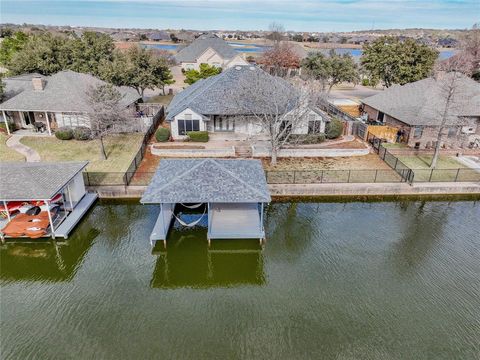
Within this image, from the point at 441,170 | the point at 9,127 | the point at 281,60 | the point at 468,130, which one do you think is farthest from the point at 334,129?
the point at 281,60

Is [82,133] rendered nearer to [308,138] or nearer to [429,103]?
[308,138]

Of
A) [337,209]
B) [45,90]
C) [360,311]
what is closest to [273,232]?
[337,209]

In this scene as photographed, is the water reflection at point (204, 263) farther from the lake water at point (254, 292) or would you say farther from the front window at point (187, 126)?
the front window at point (187, 126)

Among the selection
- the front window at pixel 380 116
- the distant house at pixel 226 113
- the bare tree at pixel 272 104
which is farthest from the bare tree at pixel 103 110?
the front window at pixel 380 116

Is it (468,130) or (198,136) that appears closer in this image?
(198,136)

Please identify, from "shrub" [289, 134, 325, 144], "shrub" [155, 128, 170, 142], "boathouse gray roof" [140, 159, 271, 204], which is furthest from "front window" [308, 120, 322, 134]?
"boathouse gray roof" [140, 159, 271, 204]

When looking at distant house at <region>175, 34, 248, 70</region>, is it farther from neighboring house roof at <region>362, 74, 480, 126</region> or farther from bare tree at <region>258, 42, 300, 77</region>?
neighboring house roof at <region>362, 74, 480, 126</region>
